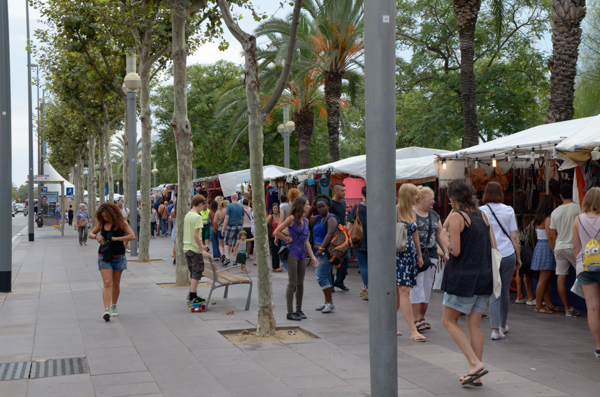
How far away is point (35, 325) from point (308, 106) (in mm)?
20521

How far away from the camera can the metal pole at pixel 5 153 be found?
1126 centimetres

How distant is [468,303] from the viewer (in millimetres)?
5309

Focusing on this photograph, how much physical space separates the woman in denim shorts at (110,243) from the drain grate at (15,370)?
225 centimetres

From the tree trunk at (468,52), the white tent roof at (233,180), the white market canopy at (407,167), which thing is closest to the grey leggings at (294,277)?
the white market canopy at (407,167)

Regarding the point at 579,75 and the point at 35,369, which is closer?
the point at 35,369

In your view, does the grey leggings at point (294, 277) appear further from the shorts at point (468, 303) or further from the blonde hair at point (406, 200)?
the shorts at point (468, 303)

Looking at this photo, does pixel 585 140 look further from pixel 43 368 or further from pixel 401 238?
pixel 43 368

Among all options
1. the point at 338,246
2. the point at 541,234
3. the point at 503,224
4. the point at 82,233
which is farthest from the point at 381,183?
the point at 82,233

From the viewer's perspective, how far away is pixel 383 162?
424cm

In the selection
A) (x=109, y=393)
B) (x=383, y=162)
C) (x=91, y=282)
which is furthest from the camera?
(x=91, y=282)

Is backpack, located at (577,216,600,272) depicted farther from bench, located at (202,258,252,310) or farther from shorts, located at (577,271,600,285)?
bench, located at (202,258,252,310)

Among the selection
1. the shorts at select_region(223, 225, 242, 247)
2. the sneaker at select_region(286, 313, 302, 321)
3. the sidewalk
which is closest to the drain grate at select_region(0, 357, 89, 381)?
the sidewalk

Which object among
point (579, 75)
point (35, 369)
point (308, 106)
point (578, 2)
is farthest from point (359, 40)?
point (35, 369)

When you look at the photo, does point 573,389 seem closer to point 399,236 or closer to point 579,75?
point 399,236
